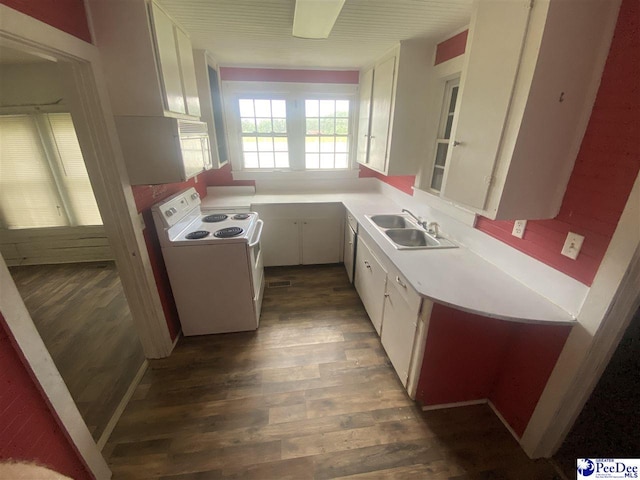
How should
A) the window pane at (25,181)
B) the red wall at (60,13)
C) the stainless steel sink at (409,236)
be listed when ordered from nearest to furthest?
the red wall at (60,13)
the stainless steel sink at (409,236)
the window pane at (25,181)

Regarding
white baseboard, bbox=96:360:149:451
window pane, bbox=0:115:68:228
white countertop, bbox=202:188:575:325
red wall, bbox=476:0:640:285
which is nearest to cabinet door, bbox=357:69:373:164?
white countertop, bbox=202:188:575:325

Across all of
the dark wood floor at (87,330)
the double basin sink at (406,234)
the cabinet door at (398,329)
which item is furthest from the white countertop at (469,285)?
the dark wood floor at (87,330)

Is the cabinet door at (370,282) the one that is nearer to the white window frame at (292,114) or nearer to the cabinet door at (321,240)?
the cabinet door at (321,240)

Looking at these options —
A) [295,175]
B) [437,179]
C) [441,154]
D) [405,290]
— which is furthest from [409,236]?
[295,175]

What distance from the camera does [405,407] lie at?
5.60ft

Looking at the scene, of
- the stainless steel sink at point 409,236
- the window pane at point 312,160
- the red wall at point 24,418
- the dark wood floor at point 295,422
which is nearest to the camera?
the red wall at point 24,418

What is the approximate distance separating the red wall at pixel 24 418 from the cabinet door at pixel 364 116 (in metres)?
2.96

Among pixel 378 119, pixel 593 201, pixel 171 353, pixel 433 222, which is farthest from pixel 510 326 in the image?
pixel 171 353

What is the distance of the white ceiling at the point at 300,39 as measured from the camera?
5.13 ft

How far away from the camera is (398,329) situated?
1.76 metres

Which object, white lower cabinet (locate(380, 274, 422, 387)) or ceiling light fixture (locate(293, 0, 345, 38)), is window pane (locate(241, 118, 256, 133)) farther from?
white lower cabinet (locate(380, 274, 422, 387))

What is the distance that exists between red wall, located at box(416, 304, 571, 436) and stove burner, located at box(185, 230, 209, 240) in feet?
5.84

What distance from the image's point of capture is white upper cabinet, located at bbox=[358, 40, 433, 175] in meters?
2.20

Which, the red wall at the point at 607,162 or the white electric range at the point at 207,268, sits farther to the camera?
the white electric range at the point at 207,268
